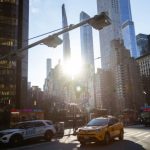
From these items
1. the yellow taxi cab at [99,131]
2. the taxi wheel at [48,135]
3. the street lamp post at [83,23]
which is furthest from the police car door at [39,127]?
the street lamp post at [83,23]

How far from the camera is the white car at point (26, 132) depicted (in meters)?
17.4

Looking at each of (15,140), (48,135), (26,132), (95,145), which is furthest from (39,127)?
(95,145)

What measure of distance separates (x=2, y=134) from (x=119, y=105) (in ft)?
498

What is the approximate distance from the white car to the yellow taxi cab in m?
4.74

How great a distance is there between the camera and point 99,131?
15.2 m

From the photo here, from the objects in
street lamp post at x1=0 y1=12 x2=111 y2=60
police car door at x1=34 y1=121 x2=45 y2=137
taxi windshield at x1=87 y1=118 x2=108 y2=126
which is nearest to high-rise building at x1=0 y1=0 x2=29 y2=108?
police car door at x1=34 y1=121 x2=45 y2=137

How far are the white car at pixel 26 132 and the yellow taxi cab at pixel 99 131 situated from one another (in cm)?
474

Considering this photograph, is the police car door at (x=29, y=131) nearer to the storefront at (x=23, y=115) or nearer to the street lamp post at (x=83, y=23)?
the street lamp post at (x=83, y=23)

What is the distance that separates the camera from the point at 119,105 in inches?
6481

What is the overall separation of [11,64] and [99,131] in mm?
51986

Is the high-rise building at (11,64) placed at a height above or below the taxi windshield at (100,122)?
above

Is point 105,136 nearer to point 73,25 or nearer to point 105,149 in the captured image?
point 105,149

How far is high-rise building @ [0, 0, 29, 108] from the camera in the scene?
62409 millimetres

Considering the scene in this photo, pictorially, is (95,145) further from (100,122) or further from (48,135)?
(48,135)
